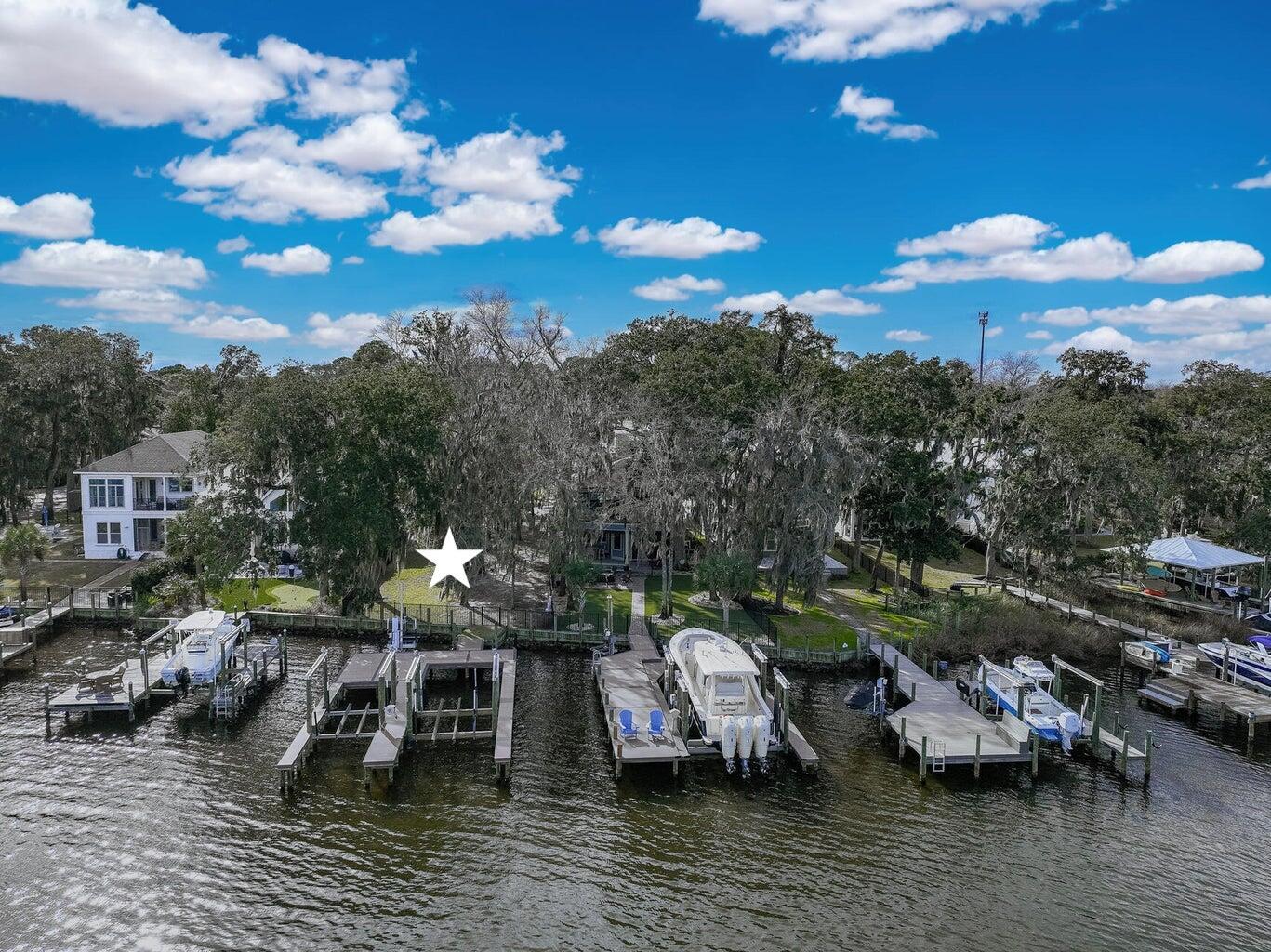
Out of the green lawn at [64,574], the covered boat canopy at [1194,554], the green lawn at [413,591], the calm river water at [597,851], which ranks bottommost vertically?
the calm river water at [597,851]

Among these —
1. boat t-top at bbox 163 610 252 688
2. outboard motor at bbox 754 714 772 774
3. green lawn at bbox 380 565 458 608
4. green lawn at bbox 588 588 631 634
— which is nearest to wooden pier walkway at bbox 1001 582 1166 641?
green lawn at bbox 588 588 631 634

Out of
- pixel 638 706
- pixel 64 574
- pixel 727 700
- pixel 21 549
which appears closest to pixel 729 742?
pixel 727 700

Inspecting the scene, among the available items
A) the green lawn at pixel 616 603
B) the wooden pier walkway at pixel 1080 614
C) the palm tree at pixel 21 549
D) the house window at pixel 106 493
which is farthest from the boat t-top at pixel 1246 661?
the house window at pixel 106 493

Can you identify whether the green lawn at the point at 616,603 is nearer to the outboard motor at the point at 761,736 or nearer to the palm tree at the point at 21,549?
the outboard motor at the point at 761,736

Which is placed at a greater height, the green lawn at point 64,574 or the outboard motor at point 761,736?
the green lawn at point 64,574

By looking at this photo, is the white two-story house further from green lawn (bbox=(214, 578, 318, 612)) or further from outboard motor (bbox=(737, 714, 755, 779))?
outboard motor (bbox=(737, 714, 755, 779))

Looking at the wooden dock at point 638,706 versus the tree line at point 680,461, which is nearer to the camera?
the wooden dock at point 638,706

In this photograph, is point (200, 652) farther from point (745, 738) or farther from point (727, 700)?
point (745, 738)

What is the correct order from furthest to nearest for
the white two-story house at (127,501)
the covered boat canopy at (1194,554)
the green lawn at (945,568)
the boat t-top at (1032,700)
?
1. the white two-story house at (127,501)
2. the green lawn at (945,568)
3. the covered boat canopy at (1194,554)
4. the boat t-top at (1032,700)
